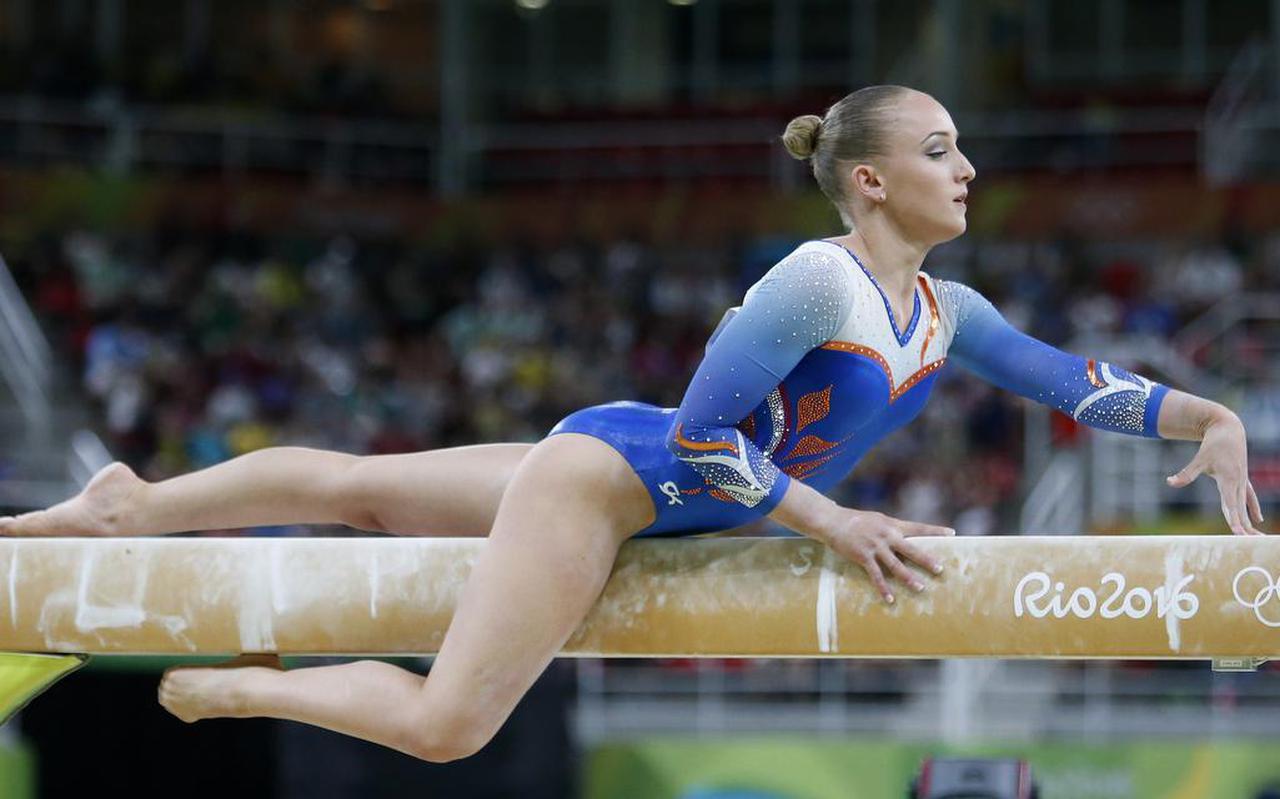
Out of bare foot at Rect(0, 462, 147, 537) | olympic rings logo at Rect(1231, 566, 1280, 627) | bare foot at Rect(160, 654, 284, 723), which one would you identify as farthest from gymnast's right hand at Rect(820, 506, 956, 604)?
bare foot at Rect(0, 462, 147, 537)

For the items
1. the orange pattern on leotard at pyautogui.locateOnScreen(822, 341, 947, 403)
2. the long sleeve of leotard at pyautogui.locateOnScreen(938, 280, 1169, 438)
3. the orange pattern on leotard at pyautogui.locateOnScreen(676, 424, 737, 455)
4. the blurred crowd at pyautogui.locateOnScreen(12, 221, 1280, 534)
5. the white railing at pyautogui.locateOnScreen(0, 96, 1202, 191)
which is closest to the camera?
the orange pattern on leotard at pyautogui.locateOnScreen(676, 424, 737, 455)

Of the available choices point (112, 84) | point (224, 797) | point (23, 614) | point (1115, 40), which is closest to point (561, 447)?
point (23, 614)

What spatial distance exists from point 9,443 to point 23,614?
8848 millimetres

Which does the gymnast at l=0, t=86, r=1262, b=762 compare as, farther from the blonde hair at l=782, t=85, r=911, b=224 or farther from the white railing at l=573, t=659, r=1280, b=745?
the white railing at l=573, t=659, r=1280, b=745

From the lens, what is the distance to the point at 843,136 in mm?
3072

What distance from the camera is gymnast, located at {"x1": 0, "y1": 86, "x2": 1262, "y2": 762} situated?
112 inches

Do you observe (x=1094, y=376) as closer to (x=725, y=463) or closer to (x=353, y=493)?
(x=725, y=463)

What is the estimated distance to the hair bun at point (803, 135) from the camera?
10.3 feet

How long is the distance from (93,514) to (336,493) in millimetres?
523

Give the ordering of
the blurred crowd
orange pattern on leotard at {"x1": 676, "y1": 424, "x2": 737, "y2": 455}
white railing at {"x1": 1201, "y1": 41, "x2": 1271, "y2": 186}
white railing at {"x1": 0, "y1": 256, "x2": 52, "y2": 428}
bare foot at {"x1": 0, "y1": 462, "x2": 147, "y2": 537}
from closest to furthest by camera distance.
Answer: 1. orange pattern on leotard at {"x1": 676, "y1": 424, "x2": 737, "y2": 455}
2. bare foot at {"x1": 0, "y1": 462, "x2": 147, "y2": 537}
3. white railing at {"x1": 0, "y1": 256, "x2": 52, "y2": 428}
4. the blurred crowd
5. white railing at {"x1": 1201, "y1": 41, "x2": 1271, "y2": 186}

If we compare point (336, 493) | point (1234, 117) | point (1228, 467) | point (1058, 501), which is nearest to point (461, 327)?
point (1058, 501)

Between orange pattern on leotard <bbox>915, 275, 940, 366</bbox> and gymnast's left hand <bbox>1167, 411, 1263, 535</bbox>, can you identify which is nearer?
gymnast's left hand <bbox>1167, 411, 1263, 535</bbox>

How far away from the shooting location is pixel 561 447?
2982mm

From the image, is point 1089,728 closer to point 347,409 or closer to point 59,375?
point 347,409
